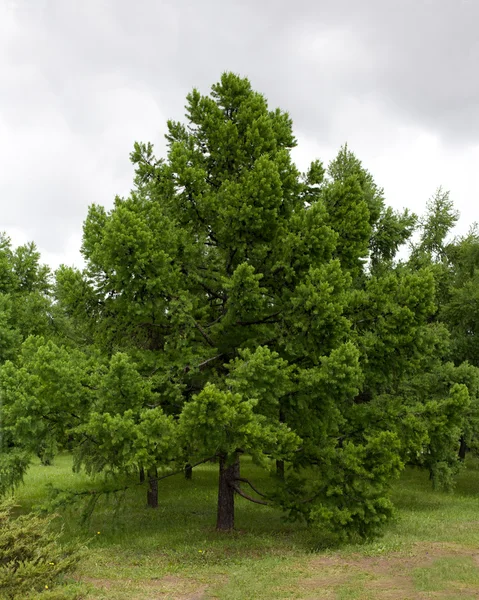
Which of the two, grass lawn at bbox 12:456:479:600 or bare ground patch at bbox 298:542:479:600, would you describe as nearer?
bare ground patch at bbox 298:542:479:600

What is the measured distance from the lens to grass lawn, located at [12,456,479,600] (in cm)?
1037

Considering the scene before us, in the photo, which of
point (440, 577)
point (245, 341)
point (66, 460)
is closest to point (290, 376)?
point (245, 341)

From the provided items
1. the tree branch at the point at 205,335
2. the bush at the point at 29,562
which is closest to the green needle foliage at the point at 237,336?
the tree branch at the point at 205,335

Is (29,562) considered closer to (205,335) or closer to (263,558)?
(263,558)

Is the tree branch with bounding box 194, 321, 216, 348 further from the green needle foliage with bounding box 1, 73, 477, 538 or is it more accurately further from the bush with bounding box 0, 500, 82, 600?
the bush with bounding box 0, 500, 82, 600

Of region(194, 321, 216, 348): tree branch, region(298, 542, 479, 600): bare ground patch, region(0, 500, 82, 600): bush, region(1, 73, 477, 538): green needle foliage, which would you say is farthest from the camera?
region(194, 321, 216, 348): tree branch

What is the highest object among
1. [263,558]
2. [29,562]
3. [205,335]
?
A: [205,335]

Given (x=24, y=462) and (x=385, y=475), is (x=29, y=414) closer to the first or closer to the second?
(x=24, y=462)

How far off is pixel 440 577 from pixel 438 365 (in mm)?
12240

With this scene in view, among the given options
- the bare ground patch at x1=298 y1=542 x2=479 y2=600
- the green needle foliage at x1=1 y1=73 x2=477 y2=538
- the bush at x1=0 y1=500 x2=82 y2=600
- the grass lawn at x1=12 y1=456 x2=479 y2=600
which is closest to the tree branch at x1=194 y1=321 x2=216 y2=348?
the green needle foliage at x1=1 y1=73 x2=477 y2=538

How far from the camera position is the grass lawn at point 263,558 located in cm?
1037

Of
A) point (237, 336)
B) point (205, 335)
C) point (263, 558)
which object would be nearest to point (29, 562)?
point (263, 558)

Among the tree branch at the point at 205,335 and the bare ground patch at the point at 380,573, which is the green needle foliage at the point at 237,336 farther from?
the bare ground patch at the point at 380,573

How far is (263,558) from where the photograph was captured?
12648mm
